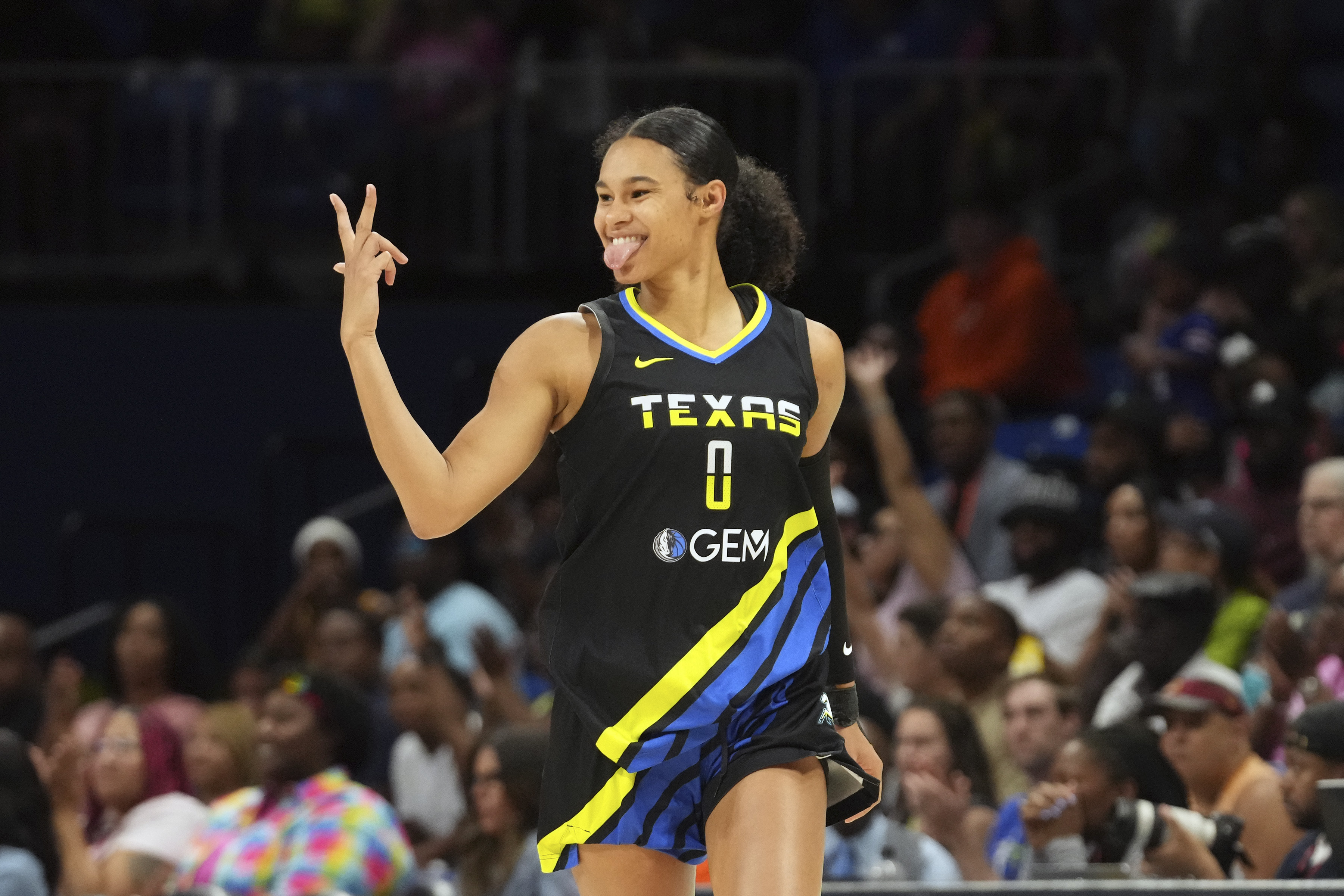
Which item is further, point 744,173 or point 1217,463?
point 1217,463

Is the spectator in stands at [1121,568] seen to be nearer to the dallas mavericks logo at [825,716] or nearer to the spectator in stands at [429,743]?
the spectator in stands at [429,743]

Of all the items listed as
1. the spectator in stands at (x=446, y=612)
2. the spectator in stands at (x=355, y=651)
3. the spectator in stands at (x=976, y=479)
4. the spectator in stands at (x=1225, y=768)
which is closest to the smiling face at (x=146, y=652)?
the spectator in stands at (x=355, y=651)

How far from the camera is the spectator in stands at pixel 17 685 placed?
26.1 ft

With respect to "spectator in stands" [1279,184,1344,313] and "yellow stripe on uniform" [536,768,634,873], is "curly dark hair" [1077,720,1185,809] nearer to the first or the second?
"yellow stripe on uniform" [536,768,634,873]

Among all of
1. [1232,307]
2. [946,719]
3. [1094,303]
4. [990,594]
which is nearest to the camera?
[946,719]

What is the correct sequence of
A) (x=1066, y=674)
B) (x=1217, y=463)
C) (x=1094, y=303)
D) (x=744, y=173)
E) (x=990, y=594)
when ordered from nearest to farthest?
(x=744, y=173), (x=1066, y=674), (x=990, y=594), (x=1217, y=463), (x=1094, y=303)

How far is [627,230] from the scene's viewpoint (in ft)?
10.5

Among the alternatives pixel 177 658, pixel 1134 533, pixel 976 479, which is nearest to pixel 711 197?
pixel 1134 533

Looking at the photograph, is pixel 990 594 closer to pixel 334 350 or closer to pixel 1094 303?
pixel 1094 303

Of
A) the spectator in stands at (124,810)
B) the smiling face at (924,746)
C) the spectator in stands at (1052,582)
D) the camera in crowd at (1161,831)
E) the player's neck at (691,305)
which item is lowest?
the spectator in stands at (124,810)

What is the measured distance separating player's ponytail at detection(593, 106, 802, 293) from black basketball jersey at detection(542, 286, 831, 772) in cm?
27

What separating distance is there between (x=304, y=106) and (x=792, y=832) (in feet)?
26.2

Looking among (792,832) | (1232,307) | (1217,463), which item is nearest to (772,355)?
(792,832)

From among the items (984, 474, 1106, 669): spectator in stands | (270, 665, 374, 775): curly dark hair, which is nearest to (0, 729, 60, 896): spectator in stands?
(270, 665, 374, 775): curly dark hair
